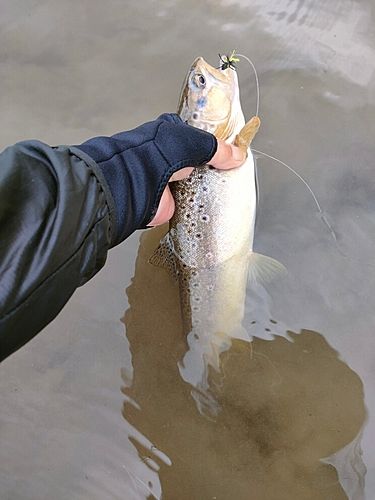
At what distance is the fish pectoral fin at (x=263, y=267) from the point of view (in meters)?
2.13

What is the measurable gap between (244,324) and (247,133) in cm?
66

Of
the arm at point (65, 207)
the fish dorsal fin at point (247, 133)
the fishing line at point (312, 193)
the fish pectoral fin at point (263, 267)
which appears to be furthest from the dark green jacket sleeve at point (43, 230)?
the fishing line at point (312, 193)

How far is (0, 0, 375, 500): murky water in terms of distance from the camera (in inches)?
78.2

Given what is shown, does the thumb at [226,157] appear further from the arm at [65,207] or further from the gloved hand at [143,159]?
the arm at [65,207]

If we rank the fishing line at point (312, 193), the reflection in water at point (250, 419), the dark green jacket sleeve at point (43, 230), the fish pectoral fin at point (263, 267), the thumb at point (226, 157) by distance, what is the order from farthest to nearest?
the fishing line at point (312, 193) → the fish pectoral fin at point (263, 267) → the reflection in water at point (250, 419) → the thumb at point (226, 157) → the dark green jacket sleeve at point (43, 230)

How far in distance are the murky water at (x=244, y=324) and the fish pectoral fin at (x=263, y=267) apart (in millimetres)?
56

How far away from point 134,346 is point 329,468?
752 millimetres

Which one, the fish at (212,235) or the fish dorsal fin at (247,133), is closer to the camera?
the fish dorsal fin at (247,133)

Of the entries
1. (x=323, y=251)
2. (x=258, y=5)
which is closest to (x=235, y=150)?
(x=323, y=251)

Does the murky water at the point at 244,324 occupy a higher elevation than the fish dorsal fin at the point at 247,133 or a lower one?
lower

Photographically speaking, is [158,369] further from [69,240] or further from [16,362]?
[69,240]

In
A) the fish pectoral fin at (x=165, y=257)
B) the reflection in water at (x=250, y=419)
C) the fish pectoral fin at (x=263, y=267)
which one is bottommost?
the reflection in water at (x=250, y=419)

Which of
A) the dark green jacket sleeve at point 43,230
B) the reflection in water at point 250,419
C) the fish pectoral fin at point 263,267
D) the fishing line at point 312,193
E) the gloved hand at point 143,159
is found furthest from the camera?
the fishing line at point 312,193

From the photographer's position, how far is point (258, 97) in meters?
2.55
